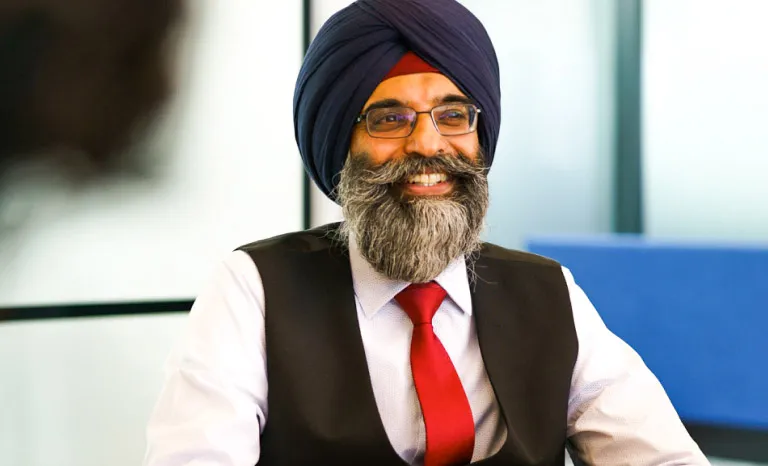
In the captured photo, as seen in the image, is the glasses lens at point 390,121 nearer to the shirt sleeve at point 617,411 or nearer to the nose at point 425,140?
the nose at point 425,140

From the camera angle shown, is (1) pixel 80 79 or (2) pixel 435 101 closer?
(2) pixel 435 101

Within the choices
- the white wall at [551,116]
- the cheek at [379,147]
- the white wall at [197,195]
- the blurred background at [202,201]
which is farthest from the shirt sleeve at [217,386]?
the white wall at [551,116]

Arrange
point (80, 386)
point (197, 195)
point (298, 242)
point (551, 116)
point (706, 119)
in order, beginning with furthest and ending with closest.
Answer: point (551, 116) → point (706, 119) → point (197, 195) → point (80, 386) → point (298, 242)

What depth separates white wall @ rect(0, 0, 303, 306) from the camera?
1.80m

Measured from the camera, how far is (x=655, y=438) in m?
1.23

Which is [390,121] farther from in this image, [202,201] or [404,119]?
Answer: [202,201]

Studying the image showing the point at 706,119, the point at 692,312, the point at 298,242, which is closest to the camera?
the point at 298,242

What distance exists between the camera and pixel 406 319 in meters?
1.30

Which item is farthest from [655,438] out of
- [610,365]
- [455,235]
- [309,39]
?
[309,39]

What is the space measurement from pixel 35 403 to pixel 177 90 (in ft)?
2.65

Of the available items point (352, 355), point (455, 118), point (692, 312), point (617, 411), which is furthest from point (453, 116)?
point (692, 312)

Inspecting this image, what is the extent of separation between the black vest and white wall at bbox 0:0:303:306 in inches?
26.6

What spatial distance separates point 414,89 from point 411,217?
0.68ft

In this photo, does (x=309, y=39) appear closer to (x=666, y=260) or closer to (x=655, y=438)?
(x=666, y=260)
